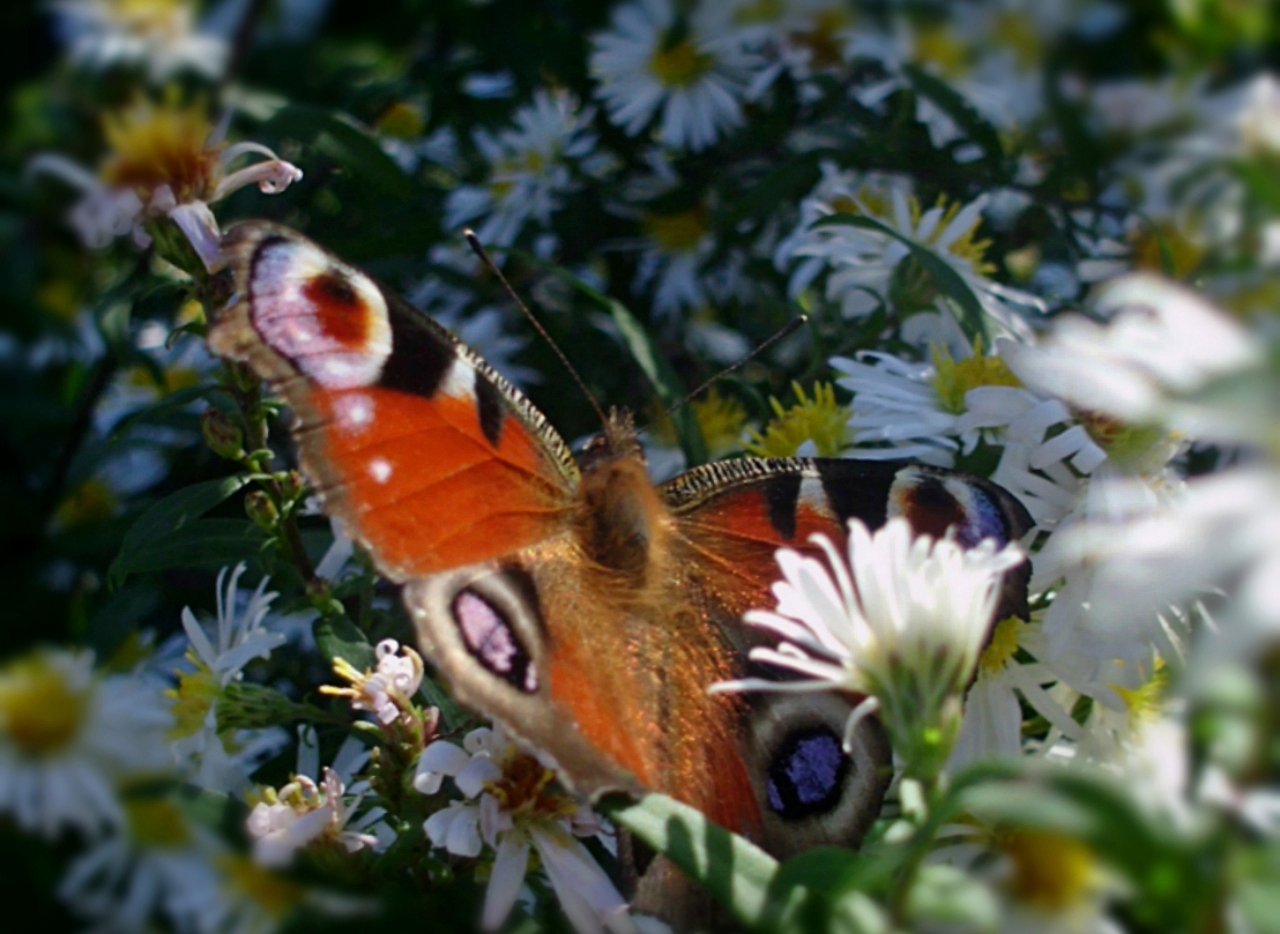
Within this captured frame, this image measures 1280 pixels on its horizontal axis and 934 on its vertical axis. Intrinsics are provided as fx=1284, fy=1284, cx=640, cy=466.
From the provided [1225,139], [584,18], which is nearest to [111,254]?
[1225,139]

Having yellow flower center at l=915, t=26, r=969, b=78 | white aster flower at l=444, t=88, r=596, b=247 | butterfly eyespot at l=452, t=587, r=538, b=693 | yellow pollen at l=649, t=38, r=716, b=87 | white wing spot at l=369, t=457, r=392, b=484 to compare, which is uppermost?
yellow flower center at l=915, t=26, r=969, b=78

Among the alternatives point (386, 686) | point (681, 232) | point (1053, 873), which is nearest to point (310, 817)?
point (386, 686)

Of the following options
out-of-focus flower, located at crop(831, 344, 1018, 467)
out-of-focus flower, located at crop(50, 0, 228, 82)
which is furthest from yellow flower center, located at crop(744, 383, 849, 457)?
out-of-focus flower, located at crop(50, 0, 228, 82)

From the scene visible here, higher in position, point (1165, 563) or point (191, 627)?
point (1165, 563)

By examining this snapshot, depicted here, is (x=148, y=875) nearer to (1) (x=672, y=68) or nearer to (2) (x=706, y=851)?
(2) (x=706, y=851)

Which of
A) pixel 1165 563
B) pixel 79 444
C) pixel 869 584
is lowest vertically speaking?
pixel 79 444

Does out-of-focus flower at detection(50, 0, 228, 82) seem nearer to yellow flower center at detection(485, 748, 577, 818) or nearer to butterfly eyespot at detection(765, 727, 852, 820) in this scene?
yellow flower center at detection(485, 748, 577, 818)

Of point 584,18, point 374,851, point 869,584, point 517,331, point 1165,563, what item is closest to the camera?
point 1165,563

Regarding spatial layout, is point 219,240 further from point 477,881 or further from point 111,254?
point 477,881
